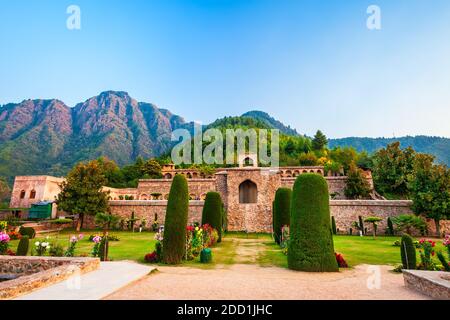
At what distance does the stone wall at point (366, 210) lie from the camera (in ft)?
78.4

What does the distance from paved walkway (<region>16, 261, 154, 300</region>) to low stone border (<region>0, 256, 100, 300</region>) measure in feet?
0.61

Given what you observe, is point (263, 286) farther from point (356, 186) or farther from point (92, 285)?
point (356, 186)

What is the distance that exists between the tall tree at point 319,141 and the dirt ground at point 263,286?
66.1 metres

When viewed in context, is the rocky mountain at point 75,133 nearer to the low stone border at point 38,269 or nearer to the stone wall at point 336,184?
the stone wall at point 336,184

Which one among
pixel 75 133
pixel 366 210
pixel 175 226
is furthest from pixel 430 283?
pixel 75 133

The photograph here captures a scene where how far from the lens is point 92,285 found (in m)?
6.17

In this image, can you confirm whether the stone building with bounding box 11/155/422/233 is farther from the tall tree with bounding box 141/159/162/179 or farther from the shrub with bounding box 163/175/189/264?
the tall tree with bounding box 141/159/162/179

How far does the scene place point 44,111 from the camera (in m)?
136

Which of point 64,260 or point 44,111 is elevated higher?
point 44,111

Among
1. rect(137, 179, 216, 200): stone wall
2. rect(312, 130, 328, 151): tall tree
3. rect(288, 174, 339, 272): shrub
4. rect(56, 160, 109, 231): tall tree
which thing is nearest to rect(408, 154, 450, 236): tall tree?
rect(288, 174, 339, 272): shrub

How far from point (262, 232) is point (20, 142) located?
10540 cm

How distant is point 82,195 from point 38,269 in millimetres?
19499
